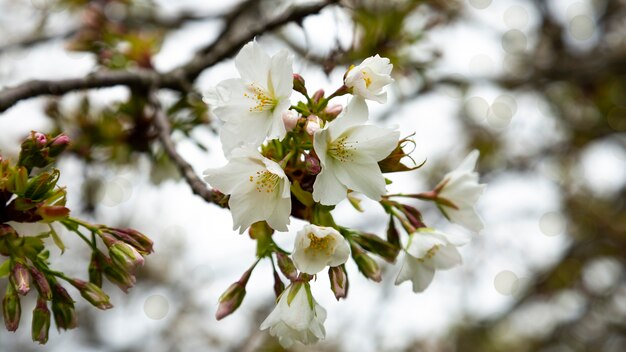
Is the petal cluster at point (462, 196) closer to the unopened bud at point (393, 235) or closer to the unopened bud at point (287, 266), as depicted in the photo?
the unopened bud at point (393, 235)

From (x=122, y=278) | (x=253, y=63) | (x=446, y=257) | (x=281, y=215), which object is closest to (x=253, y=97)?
(x=253, y=63)

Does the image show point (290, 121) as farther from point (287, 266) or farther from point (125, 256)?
point (125, 256)

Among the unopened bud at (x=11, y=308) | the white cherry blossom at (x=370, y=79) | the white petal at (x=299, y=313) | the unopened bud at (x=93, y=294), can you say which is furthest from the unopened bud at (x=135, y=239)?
the white cherry blossom at (x=370, y=79)

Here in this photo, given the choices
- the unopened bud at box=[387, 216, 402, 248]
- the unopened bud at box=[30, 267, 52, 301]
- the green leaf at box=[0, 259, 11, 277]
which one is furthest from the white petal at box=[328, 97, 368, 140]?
the green leaf at box=[0, 259, 11, 277]

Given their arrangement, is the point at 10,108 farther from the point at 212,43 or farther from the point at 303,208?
the point at 212,43

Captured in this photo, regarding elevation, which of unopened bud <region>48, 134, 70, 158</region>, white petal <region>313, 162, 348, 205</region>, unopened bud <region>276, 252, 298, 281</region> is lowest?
unopened bud <region>276, 252, 298, 281</region>

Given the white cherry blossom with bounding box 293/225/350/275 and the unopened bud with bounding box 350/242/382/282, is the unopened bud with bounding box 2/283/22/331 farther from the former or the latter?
the unopened bud with bounding box 350/242/382/282

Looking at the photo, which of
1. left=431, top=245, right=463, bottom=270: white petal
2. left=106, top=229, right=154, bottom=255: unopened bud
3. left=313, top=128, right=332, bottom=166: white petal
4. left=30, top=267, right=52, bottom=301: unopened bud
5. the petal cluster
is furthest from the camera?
the petal cluster
